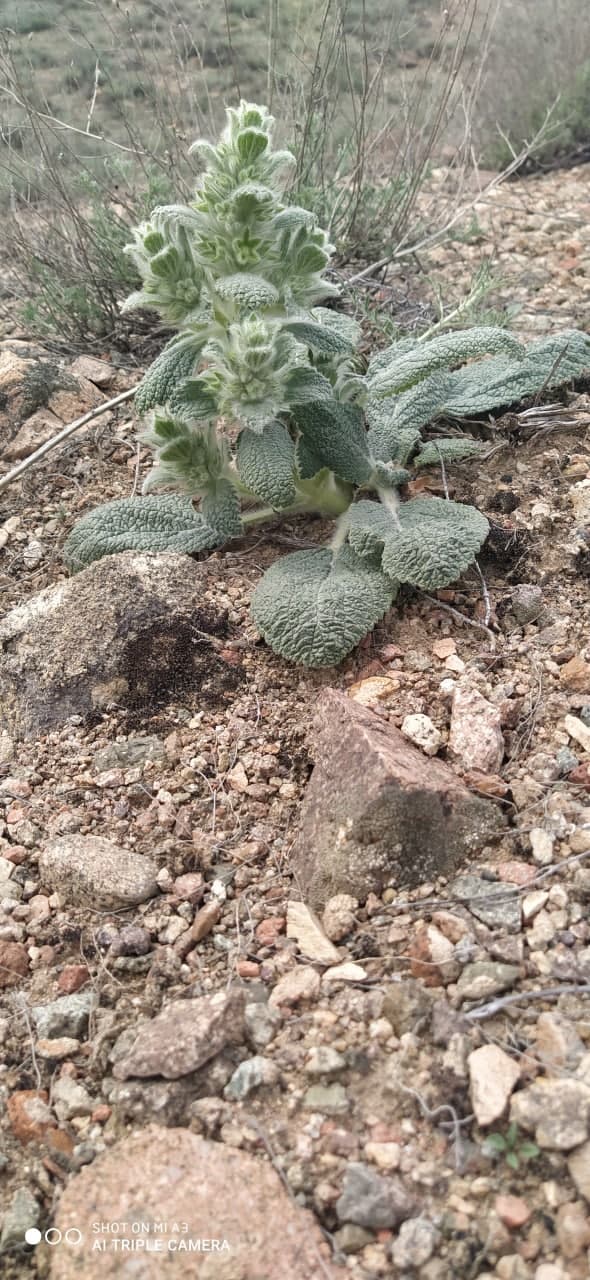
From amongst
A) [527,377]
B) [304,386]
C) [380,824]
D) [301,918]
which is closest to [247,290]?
[304,386]

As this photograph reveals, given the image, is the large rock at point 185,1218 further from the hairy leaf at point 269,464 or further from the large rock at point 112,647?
A: the hairy leaf at point 269,464

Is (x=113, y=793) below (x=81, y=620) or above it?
below

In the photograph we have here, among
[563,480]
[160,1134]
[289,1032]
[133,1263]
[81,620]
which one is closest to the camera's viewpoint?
[133,1263]

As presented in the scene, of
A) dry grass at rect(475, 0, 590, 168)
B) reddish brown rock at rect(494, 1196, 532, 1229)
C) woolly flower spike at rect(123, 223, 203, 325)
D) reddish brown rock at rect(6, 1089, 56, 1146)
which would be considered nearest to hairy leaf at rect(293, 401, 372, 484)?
woolly flower spike at rect(123, 223, 203, 325)

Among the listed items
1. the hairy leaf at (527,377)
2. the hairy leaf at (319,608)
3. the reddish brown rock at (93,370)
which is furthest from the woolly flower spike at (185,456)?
the reddish brown rock at (93,370)

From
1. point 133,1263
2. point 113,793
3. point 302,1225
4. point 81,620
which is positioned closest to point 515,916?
point 302,1225

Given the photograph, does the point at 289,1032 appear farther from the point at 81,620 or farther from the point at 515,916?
the point at 81,620

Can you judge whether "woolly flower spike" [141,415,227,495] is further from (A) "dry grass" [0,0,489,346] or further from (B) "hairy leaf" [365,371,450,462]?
(A) "dry grass" [0,0,489,346]
